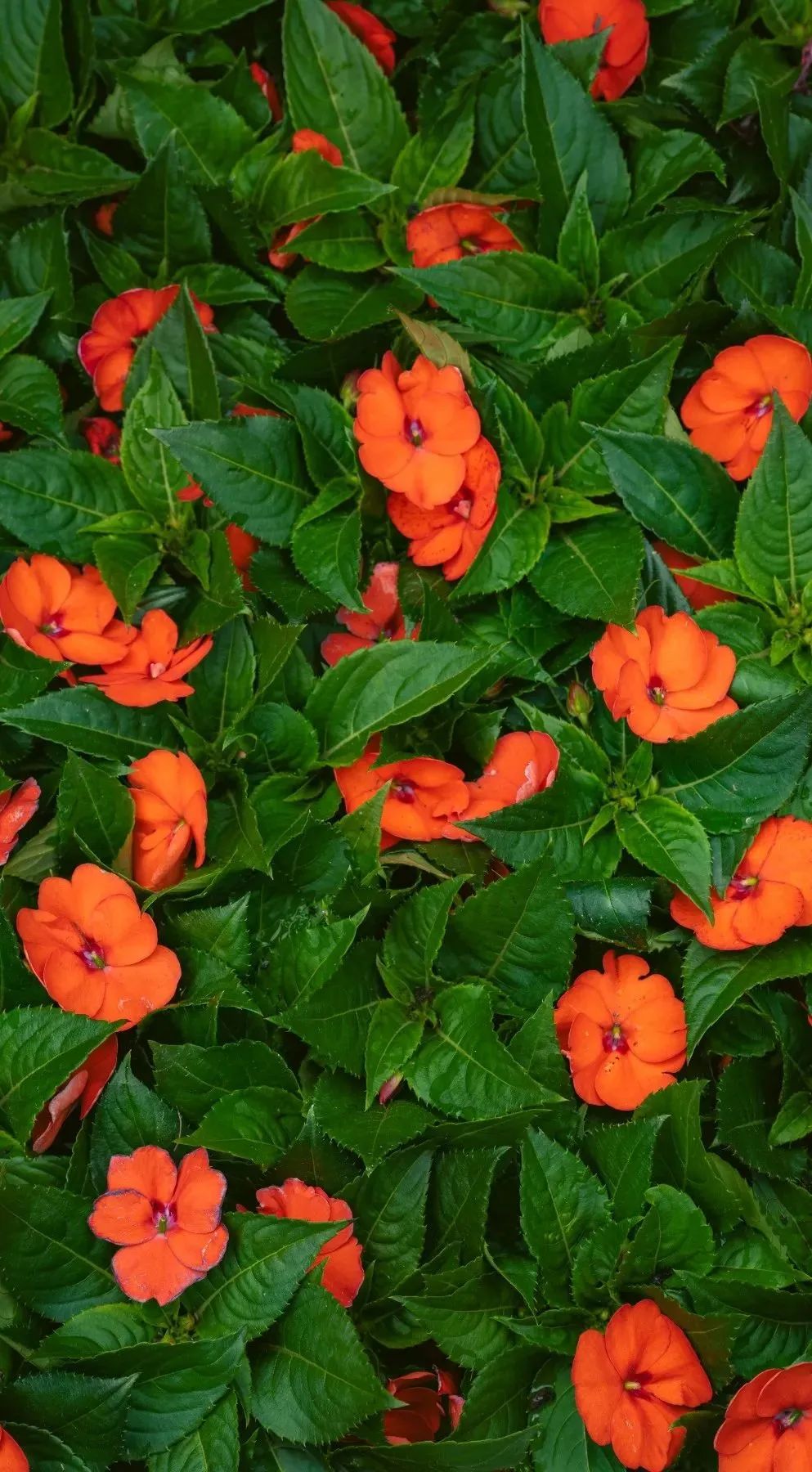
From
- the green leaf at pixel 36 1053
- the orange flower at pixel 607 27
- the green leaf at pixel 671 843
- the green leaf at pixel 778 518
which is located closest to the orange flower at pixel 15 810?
the green leaf at pixel 36 1053

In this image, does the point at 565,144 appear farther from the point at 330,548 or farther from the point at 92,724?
the point at 92,724

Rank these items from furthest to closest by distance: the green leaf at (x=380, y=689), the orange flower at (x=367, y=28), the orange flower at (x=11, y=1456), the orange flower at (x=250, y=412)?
the orange flower at (x=367, y=28), the orange flower at (x=250, y=412), the green leaf at (x=380, y=689), the orange flower at (x=11, y=1456)

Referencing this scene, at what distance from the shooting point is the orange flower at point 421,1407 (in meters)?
1.64

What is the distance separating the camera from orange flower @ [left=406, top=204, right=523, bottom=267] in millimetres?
1954

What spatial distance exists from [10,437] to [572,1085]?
1.21 metres

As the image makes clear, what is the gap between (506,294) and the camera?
190cm

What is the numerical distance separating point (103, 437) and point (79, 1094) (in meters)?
0.94

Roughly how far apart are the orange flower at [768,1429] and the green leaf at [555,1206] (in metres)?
0.23

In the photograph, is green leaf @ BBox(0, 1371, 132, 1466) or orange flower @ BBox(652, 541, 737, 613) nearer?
green leaf @ BBox(0, 1371, 132, 1466)

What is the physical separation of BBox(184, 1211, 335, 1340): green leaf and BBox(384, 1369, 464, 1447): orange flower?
0.21 meters

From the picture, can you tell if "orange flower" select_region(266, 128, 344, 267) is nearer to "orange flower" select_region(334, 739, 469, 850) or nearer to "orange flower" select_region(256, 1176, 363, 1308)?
"orange flower" select_region(334, 739, 469, 850)

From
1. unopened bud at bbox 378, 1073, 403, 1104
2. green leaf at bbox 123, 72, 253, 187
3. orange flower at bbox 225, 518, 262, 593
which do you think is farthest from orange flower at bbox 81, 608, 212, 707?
green leaf at bbox 123, 72, 253, 187

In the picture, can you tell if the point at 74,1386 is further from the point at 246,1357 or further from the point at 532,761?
the point at 532,761

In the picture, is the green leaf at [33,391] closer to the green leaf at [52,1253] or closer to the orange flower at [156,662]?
the orange flower at [156,662]
